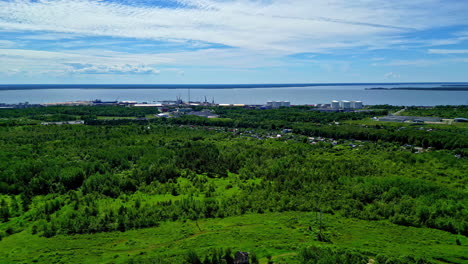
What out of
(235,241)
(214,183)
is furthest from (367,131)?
(235,241)

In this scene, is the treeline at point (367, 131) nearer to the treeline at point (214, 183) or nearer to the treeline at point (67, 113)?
the treeline at point (214, 183)

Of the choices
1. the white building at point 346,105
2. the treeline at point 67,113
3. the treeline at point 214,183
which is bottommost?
the treeline at point 214,183

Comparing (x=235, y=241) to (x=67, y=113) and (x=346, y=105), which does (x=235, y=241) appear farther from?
(x=346, y=105)

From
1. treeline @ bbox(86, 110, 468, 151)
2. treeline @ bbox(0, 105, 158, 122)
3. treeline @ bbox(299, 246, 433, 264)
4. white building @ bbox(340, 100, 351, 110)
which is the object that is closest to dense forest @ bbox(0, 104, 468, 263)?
treeline @ bbox(299, 246, 433, 264)

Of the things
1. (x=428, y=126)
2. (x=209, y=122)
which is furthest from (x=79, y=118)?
(x=428, y=126)

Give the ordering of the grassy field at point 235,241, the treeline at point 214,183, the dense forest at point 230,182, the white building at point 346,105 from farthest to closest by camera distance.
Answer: the white building at point 346,105 → the treeline at point 214,183 → the dense forest at point 230,182 → the grassy field at point 235,241

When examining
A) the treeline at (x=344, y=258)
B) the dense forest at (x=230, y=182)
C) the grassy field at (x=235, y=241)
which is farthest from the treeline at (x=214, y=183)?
the treeline at (x=344, y=258)
